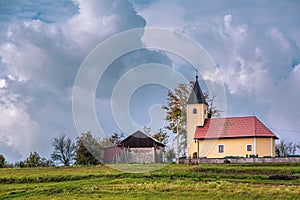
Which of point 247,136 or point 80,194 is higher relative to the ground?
point 247,136

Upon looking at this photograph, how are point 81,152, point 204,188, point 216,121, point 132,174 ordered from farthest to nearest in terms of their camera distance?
1. point 81,152
2. point 216,121
3. point 132,174
4. point 204,188

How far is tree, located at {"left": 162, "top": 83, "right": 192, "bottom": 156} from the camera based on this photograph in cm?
5894

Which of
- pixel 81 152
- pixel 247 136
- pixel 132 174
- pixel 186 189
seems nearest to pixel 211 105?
pixel 247 136

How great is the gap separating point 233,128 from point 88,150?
1935cm

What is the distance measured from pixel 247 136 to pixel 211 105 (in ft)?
40.7

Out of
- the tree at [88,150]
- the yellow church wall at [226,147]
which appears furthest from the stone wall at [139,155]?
the yellow church wall at [226,147]

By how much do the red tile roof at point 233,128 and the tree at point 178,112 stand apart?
550 centimetres

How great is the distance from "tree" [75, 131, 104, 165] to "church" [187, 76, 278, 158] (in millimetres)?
12769

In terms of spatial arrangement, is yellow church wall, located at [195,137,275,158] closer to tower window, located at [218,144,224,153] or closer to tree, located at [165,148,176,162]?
tower window, located at [218,144,224,153]

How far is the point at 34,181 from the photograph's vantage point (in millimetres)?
32031

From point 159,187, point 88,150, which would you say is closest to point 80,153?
point 88,150

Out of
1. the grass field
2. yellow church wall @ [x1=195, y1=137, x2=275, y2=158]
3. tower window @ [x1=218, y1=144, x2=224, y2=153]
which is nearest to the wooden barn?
yellow church wall @ [x1=195, y1=137, x2=275, y2=158]

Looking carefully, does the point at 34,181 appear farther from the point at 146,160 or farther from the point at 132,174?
the point at 146,160

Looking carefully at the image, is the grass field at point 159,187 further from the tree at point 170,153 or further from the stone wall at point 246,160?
the tree at point 170,153
